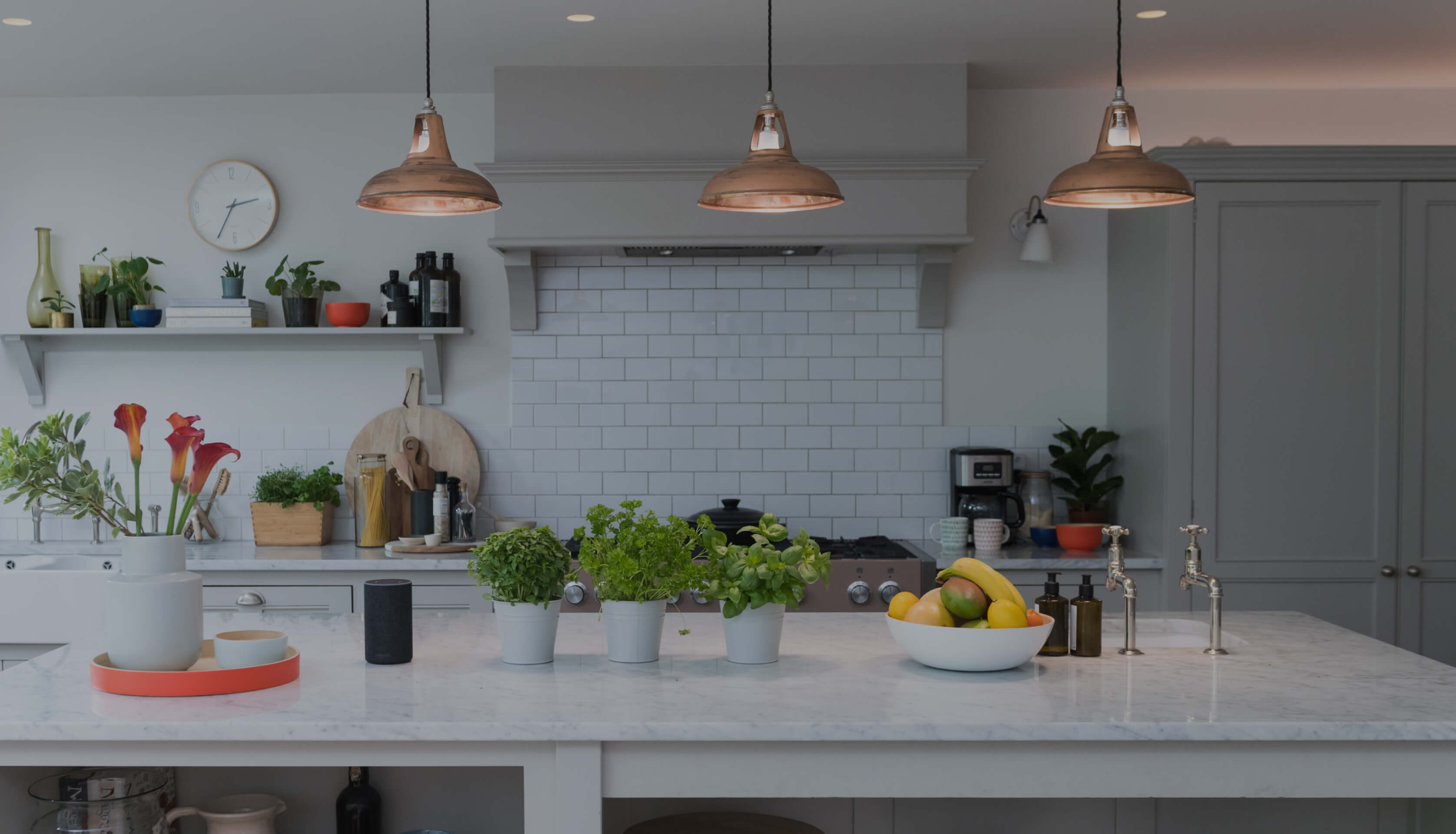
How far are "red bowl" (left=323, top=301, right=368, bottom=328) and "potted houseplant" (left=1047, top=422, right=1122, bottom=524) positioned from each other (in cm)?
268

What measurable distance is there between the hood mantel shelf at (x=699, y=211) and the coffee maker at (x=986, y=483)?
827 mm

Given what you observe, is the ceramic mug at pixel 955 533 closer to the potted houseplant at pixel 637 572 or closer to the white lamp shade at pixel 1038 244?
the white lamp shade at pixel 1038 244

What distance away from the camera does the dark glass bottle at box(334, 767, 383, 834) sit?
2.17 metres

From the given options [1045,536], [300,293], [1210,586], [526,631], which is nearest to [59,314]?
[300,293]

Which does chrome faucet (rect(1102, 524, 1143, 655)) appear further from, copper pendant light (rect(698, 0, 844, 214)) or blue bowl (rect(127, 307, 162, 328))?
blue bowl (rect(127, 307, 162, 328))

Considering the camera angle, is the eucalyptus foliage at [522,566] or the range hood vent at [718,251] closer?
the eucalyptus foliage at [522,566]

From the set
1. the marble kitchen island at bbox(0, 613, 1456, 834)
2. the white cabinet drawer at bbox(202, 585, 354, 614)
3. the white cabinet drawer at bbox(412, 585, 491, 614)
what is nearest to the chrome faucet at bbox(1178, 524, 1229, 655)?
the marble kitchen island at bbox(0, 613, 1456, 834)

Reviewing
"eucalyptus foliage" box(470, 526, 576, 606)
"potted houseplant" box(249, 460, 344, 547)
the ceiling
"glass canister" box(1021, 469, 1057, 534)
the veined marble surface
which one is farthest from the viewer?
"glass canister" box(1021, 469, 1057, 534)

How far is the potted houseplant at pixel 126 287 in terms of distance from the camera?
4.22 m

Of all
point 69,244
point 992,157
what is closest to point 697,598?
point 992,157

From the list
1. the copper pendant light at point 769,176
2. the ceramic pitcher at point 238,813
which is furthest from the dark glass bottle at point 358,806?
the copper pendant light at point 769,176

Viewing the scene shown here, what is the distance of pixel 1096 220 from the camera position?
173 inches

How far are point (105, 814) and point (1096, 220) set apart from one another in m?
3.83

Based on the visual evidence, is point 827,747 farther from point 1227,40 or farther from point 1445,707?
point 1227,40
